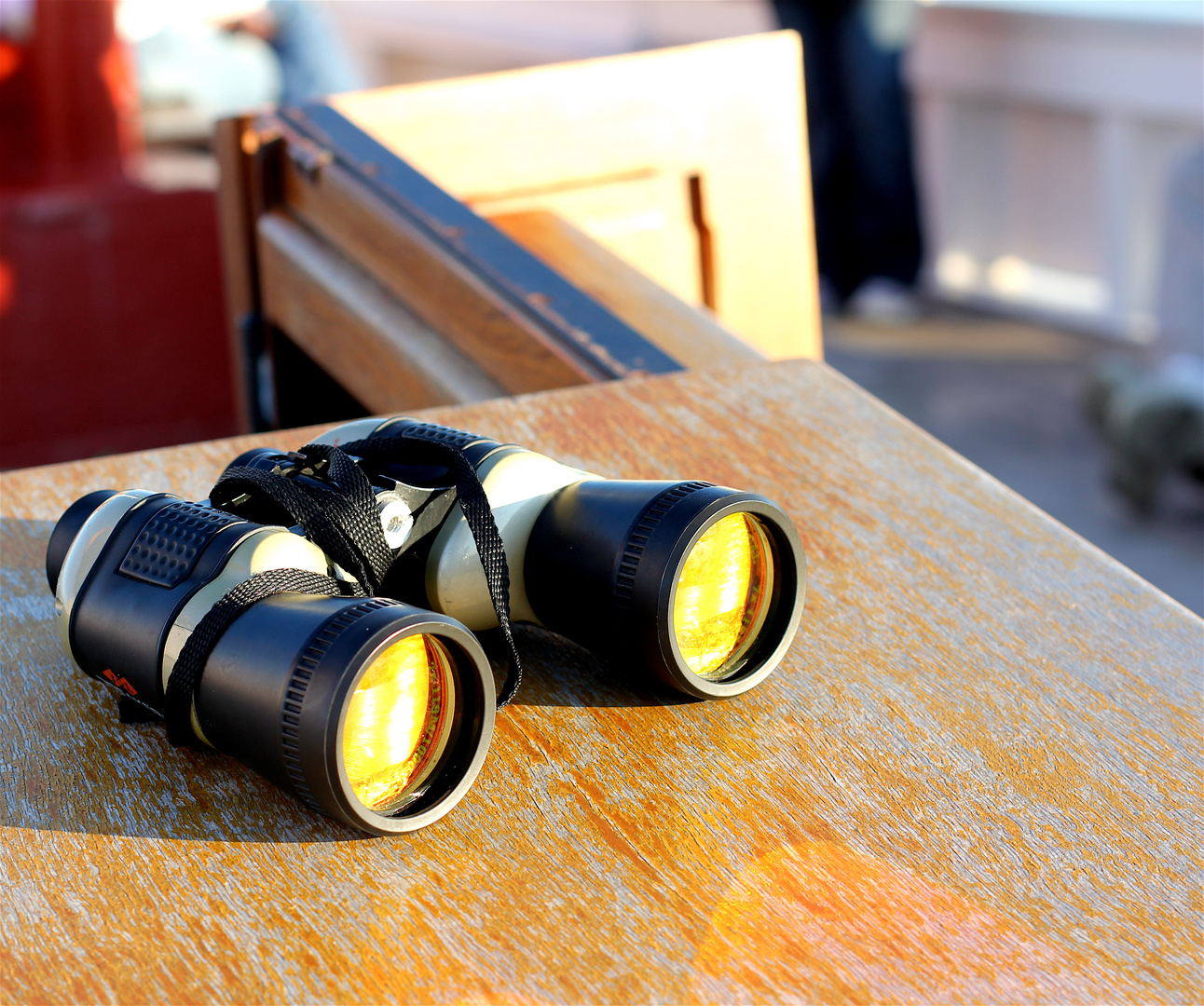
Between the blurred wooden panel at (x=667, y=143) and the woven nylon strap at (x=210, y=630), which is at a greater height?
the blurred wooden panel at (x=667, y=143)

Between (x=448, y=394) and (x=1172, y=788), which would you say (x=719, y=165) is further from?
(x=1172, y=788)

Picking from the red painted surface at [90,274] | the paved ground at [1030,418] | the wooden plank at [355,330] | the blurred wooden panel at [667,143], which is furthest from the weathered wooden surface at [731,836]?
the paved ground at [1030,418]

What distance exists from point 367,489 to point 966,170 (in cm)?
389

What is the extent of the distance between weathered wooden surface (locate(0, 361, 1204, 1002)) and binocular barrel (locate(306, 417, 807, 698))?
2 centimetres

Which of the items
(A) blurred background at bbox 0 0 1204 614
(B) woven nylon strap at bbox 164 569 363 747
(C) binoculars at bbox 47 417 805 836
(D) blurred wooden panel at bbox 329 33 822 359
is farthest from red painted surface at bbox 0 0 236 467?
(B) woven nylon strap at bbox 164 569 363 747

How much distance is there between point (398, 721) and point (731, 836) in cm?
12

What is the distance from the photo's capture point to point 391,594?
1.86 feet

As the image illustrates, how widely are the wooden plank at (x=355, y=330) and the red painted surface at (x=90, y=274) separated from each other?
33.9 inches

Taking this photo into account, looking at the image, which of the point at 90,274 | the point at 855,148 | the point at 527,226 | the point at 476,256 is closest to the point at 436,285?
the point at 476,256

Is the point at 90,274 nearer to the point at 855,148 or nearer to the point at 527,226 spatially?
the point at 527,226

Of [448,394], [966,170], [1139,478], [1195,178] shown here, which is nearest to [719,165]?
[448,394]

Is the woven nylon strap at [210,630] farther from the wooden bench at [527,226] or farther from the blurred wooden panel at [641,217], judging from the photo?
the blurred wooden panel at [641,217]

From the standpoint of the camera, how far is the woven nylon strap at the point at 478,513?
535 mm

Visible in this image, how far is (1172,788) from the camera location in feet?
1.68
